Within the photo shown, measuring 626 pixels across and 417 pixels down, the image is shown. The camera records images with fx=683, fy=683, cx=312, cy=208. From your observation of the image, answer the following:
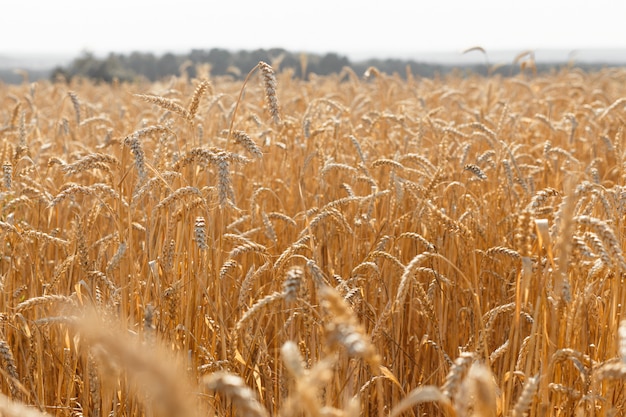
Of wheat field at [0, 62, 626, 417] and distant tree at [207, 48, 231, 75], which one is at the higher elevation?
distant tree at [207, 48, 231, 75]

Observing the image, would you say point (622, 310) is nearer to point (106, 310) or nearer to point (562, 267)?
point (562, 267)

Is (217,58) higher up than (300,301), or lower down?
higher up

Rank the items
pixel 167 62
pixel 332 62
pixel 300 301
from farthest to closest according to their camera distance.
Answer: pixel 167 62
pixel 332 62
pixel 300 301

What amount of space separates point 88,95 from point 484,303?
9237 millimetres

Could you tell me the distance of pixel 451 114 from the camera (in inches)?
243

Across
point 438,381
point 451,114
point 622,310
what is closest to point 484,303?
point 438,381

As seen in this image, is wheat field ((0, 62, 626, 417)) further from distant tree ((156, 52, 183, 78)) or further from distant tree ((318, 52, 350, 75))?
distant tree ((156, 52, 183, 78))

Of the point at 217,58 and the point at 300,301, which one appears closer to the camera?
the point at 300,301

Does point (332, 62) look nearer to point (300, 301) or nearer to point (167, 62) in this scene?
point (167, 62)

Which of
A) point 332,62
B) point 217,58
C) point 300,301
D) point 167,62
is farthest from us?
point 167,62

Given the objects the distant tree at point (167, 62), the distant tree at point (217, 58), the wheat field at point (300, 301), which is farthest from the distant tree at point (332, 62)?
the wheat field at point (300, 301)

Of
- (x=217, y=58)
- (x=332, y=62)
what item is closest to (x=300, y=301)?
(x=217, y=58)

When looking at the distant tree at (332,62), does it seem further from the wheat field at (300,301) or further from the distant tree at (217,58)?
the wheat field at (300,301)

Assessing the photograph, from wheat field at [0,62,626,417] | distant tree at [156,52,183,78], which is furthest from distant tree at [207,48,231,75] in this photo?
distant tree at [156,52,183,78]
